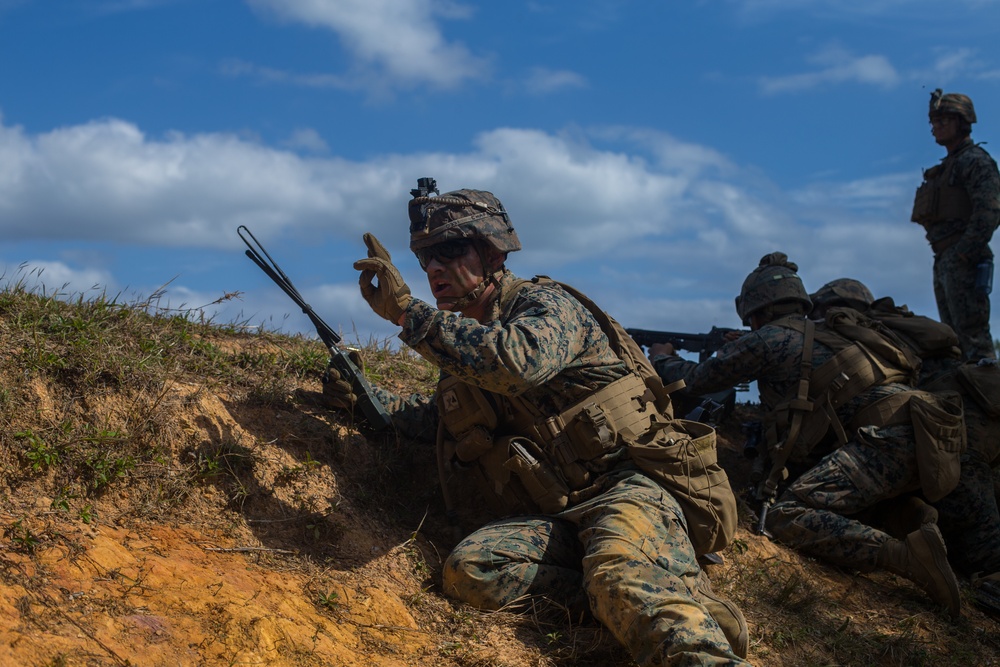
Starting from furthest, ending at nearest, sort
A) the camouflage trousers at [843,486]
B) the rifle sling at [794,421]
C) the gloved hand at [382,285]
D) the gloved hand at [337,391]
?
the rifle sling at [794,421] < the camouflage trousers at [843,486] < the gloved hand at [337,391] < the gloved hand at [382,285]

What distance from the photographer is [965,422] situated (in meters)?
7.39

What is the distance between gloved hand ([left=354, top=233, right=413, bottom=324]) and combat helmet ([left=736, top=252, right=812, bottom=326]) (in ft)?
12.5

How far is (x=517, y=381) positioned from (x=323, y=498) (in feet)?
4.22

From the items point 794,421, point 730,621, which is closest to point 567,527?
point 730,621

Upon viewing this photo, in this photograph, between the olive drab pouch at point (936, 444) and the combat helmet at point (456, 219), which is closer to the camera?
the combat helmet at point (456, 219)

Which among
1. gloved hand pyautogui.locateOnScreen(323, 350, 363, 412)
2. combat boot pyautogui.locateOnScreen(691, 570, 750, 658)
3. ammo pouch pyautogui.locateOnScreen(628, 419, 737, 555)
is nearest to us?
combat boot pyautogui.locateOnScreen(691, 570, 750, 658)

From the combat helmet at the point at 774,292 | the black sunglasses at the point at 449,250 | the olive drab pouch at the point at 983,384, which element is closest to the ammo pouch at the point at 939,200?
the combat helmet at the point at 774,292

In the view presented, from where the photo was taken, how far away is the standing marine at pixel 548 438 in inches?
180

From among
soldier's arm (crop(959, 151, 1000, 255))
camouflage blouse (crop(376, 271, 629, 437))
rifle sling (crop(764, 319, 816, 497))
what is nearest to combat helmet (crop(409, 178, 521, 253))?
camouflage blouse (crop(376, 271, 629, 437))

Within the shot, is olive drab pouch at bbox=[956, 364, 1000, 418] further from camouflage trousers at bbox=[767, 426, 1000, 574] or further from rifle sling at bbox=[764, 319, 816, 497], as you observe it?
rifle sling at bbox=[764, 319, 816, 497]

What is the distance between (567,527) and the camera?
5164 millimetres

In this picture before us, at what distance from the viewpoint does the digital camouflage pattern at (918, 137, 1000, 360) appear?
32.9 feet

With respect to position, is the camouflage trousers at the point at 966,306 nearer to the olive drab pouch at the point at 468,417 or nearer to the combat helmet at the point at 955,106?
the combat helmet at the point at 955,106

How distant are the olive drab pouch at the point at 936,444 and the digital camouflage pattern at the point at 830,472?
9cm
